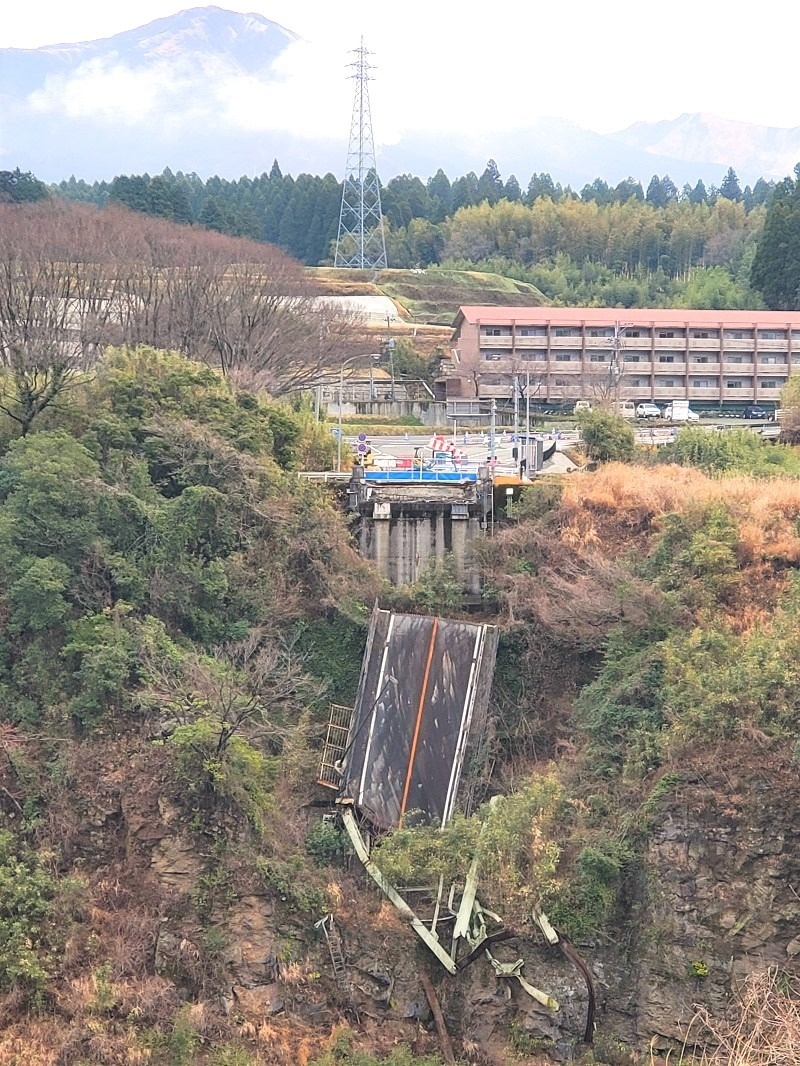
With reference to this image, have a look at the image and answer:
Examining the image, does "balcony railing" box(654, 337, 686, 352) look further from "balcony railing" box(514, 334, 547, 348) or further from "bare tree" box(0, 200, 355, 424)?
"bare tree" box(0, 200, 355, 424)

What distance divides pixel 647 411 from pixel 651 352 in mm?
5748

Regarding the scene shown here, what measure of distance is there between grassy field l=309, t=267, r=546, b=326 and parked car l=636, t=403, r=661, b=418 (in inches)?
739

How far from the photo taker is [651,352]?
185 ft

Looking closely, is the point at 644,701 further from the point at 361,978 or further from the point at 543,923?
the point at 361,978

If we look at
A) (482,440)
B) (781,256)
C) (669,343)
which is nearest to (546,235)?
(781,256)

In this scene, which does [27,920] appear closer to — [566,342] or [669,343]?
[566,342]

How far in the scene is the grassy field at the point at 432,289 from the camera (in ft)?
233

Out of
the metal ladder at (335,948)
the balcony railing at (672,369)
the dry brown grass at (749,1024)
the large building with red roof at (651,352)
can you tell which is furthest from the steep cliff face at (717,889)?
the balcony railing at (672,369)

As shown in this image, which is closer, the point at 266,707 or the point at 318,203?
the point at 266,707

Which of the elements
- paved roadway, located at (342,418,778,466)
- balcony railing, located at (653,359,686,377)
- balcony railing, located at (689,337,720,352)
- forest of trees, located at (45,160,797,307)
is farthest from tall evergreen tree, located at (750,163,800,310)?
paved roadway, located at (342,418,778,466)

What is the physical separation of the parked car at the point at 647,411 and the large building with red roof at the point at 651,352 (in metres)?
2.65

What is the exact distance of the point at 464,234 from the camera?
85.8 meters

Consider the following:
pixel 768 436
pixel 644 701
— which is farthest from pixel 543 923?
pixel 768 436

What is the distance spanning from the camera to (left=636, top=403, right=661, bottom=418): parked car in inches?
2005
